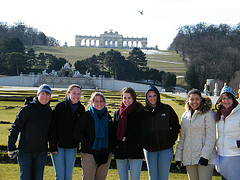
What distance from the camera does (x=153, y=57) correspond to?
77500 mm

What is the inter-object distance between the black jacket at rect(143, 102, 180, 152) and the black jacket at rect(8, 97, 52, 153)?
144 centimetres

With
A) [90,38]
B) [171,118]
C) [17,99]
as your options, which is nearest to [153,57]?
[90,38]

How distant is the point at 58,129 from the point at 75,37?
98.7m

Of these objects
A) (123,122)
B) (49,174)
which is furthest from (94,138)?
(49,174)

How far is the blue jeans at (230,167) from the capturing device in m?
4.05

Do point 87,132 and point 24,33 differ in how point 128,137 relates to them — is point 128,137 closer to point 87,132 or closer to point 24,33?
point 87,132

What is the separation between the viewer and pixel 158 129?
435cm

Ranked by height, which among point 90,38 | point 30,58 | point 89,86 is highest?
point 90,38

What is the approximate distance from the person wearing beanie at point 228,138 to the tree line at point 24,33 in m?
81.4

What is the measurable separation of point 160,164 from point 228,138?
1.01 meters

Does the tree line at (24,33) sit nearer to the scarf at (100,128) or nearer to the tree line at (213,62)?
the tree line at (213,62)

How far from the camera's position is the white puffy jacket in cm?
411

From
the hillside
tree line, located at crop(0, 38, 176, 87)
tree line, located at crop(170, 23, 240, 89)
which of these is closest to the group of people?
tree line, located at crop(170, 23, 240, 89)

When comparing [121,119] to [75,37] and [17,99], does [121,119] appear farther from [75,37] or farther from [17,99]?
[75,37]
